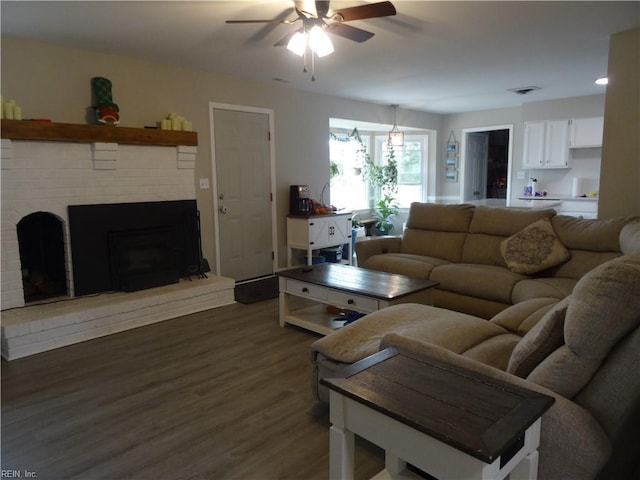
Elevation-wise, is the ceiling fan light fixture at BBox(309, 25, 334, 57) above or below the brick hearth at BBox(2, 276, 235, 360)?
above

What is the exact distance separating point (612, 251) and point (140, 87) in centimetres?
443

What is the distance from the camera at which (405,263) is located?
4070 mm

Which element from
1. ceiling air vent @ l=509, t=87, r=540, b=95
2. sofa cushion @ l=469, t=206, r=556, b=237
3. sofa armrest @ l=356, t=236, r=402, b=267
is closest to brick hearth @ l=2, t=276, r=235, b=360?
sofa armrest @ l=356, t=236, r=402, b=267

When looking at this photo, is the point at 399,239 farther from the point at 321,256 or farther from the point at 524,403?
the point at 524,403

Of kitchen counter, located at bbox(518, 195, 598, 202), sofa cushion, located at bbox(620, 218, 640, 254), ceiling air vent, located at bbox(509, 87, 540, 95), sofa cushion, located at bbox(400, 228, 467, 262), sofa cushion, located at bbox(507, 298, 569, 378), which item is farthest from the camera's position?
kitchen counter, located at bbox(518, 195, 598, 202)

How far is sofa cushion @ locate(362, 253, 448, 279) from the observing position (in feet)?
13.0

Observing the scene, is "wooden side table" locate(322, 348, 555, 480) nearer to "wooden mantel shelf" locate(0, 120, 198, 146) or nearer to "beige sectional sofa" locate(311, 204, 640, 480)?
"beige sectional sofa" locate(311, 204, 640, 480)

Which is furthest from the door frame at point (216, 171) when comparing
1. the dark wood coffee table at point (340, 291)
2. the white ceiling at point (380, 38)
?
the dark wood coffee table at point (340, 291)

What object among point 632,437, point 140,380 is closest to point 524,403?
point 632,437

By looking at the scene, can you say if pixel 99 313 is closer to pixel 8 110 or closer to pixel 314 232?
pixel 8 110

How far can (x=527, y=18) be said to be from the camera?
3.18 metres

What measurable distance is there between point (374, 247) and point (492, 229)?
1.16 m

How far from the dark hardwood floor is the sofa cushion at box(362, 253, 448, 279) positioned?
3.60 ft

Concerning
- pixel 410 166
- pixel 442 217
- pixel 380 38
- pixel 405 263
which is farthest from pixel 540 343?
pixel 410 166
